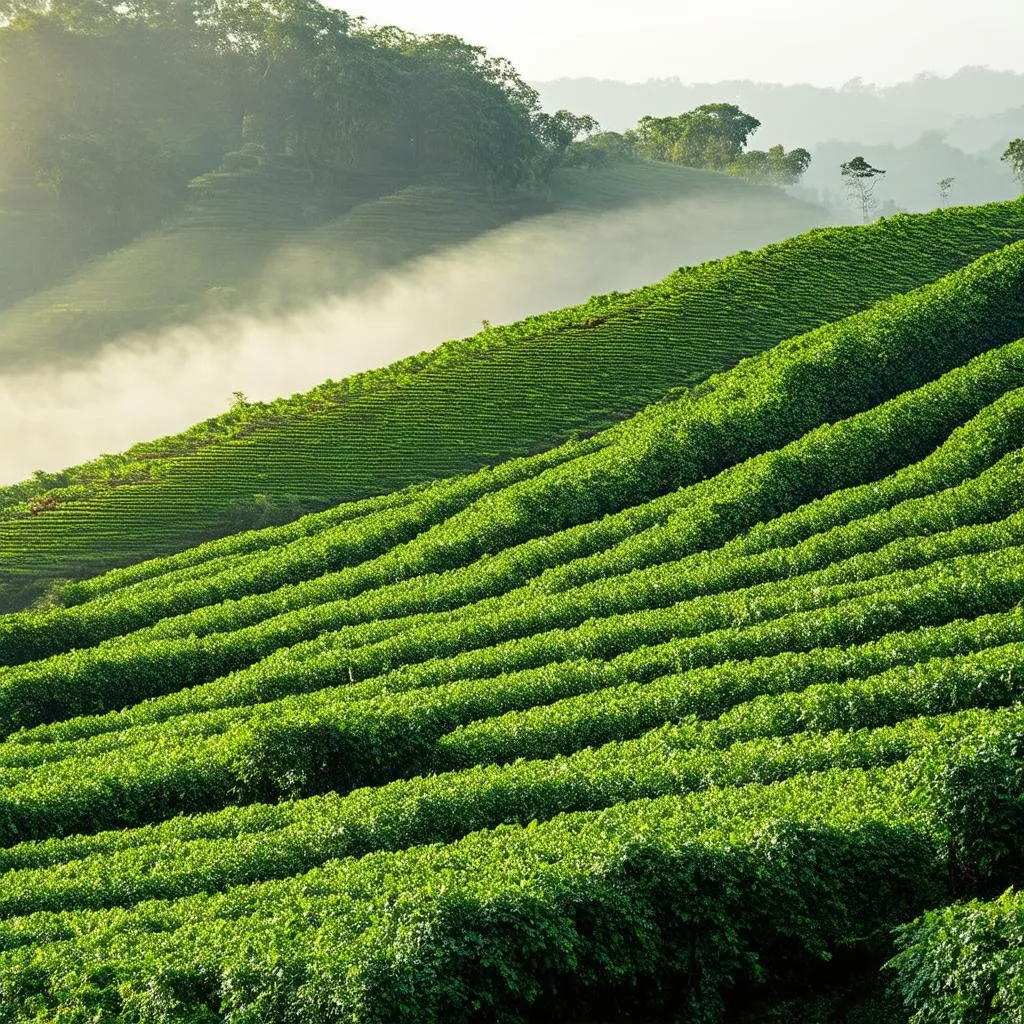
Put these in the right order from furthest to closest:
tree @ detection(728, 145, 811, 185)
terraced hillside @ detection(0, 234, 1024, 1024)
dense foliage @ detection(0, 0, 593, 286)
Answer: tree @ detection(728, 145, 811, 185) < dense foliage @ detection(0, 0, 593, 286) < terraced hillside @ detection(0, 234, 1024, 1024)

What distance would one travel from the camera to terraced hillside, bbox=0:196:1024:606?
184 feet

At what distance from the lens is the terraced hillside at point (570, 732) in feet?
60.9

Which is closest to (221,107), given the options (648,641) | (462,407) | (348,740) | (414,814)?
(462,407)

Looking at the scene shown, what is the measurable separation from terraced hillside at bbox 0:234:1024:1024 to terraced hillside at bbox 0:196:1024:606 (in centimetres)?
436

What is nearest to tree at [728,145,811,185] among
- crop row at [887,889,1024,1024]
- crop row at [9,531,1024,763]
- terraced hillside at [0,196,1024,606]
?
terraced hillside at [0,196,1024,606]

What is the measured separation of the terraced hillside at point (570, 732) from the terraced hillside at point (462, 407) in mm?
4361

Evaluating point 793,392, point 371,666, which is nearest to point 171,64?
point 793,392

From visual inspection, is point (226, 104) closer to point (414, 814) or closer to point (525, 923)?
point (414, 814)

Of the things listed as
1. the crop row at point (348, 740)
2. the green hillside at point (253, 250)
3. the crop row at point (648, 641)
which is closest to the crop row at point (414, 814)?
the crop row at point (348, 740)

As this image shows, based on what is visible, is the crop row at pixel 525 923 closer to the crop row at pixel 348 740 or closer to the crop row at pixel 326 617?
the crop row at pixel 348 740

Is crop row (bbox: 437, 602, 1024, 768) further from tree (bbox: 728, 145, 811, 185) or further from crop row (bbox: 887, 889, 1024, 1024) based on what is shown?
tree (bbox: 728, 145, 811, 185)

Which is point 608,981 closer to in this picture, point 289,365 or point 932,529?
point 932,529

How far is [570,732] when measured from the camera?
28.5 meters

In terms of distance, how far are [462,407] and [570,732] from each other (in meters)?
35.2
